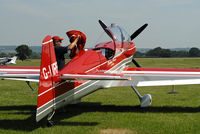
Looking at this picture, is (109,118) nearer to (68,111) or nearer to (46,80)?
(68,111)

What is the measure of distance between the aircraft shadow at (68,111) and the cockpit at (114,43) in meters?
1.86

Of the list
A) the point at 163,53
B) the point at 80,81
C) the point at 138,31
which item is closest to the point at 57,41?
the point at 80,81

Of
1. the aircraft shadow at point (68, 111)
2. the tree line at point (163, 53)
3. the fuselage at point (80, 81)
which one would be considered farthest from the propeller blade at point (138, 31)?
the tree line at point (163, 53)

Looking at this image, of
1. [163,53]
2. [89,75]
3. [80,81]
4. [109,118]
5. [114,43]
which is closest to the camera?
[89,75]

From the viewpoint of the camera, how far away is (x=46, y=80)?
5785mm

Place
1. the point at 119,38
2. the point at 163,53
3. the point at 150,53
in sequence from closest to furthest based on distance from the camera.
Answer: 1. the point at 119,38
2. the point at 163,53
3. the point at 150,53

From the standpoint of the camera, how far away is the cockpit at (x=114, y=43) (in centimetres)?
899

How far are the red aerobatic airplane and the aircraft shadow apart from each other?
632 mm

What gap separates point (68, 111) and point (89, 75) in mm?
3301

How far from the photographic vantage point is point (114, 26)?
10180 millimetres

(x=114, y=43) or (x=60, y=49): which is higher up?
(x=60, y=49)

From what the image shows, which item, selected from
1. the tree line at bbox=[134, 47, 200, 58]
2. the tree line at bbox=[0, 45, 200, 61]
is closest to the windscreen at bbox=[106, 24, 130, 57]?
the tree line at bbox=[0, 45, 200, 61]

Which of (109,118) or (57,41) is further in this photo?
(57,41)

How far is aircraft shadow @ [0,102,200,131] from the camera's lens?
681 centimetres
